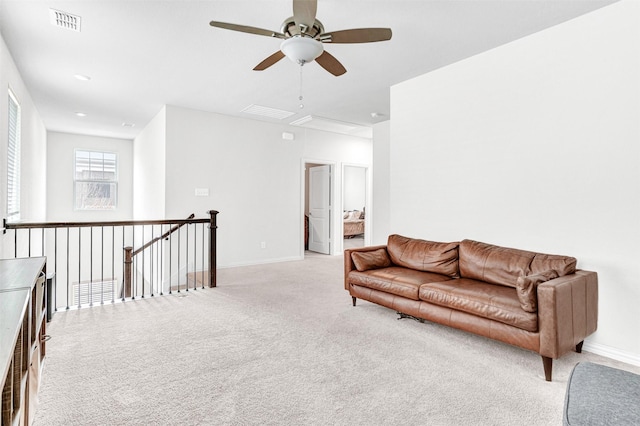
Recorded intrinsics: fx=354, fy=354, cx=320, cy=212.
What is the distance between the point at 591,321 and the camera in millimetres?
2672

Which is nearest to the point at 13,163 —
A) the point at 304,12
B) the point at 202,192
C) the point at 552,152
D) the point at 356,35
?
the point at 202,192

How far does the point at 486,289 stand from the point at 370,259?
126 centimetres

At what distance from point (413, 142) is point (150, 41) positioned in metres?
3.00

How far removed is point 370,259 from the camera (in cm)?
383

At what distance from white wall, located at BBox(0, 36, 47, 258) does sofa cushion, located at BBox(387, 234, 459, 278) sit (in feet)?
A: 12.5

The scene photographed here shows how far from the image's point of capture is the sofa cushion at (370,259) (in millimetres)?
3771

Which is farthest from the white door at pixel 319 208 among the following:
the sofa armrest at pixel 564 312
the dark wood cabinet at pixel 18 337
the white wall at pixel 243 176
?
the dark wood cabinet at pixel 18 337

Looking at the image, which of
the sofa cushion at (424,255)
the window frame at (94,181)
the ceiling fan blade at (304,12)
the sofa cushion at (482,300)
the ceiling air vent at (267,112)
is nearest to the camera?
the ceiling fan blade at (304,12)

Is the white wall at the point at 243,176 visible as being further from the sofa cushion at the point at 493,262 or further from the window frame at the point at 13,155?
the sofa cushion at the point at 493,262

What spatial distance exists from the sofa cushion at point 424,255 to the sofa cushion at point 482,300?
26 cm

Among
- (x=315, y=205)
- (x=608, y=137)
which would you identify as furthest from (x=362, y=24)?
(x=315, y=205)

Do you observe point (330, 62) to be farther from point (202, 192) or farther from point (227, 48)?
point (202, 192)

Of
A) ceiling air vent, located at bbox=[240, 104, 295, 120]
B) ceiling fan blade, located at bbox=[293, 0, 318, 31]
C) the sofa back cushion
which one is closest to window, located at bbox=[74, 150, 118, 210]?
ceiling air vent, located at bbox=[240, 104, 295, 120]

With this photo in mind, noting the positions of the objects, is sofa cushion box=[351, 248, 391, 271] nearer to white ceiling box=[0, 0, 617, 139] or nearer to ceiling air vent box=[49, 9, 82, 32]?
white ceiling box=[0, 0, 617, 139]
